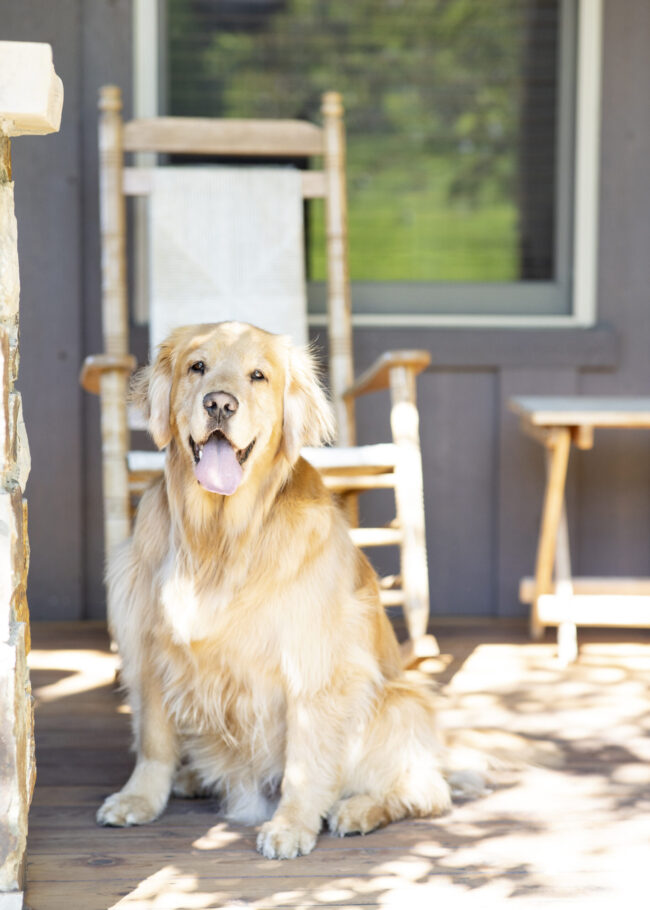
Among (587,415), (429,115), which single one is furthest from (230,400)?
(429,115)

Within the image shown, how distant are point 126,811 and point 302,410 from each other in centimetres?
69

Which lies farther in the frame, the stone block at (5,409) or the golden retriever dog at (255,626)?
the golden retriever dog at (255,626)

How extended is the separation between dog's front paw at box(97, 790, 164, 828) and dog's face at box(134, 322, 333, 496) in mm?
511

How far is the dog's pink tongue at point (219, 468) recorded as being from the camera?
1.55 m

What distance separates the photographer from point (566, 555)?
277 cm

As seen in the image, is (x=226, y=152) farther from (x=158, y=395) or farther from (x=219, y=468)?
(x=219, y=468)

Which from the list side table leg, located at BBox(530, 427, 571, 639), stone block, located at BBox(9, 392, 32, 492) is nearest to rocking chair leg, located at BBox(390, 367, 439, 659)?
side table leg, located at BBox(530, 427, 571, 639)

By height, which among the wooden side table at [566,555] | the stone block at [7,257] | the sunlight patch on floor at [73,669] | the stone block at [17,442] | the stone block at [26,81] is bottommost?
the sunlight patch on floor at [73,669]

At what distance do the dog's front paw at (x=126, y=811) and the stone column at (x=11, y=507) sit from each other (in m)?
0.33

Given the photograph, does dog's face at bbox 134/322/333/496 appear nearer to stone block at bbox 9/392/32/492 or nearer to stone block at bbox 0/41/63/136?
stone block at bbox 9/392/32/492

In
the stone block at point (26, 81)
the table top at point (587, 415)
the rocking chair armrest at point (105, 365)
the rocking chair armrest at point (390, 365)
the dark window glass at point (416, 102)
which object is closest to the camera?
the stone block at point (26, 81)

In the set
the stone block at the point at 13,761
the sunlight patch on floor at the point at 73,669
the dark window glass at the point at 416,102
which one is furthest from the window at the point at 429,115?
the stone block at the point at 13,761

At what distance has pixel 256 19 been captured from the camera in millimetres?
3188

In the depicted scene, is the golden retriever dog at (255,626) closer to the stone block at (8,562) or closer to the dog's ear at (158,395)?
the dog's ear at (158,395)
